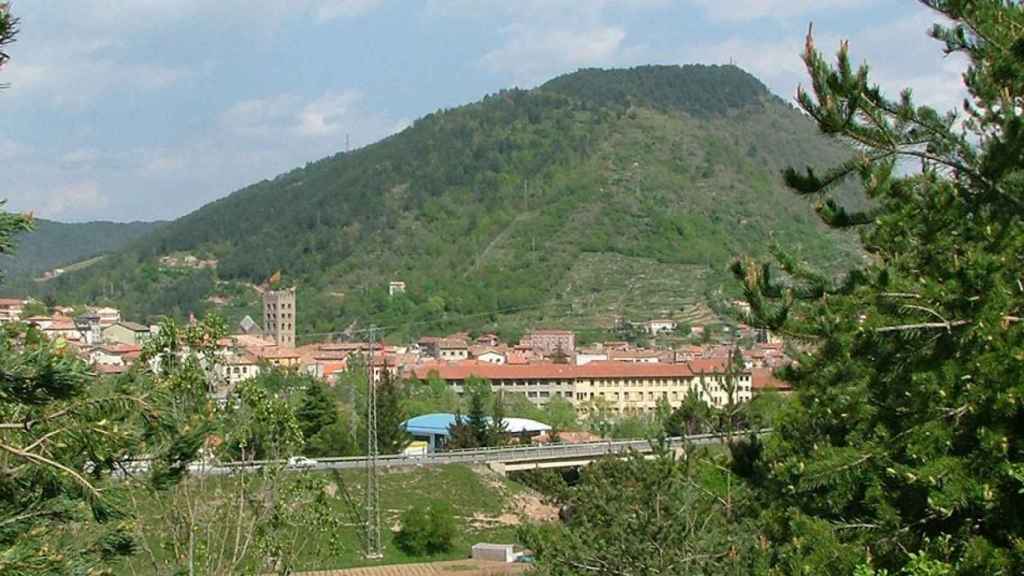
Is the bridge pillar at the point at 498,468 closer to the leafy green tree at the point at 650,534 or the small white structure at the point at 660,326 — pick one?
the leafy green tree at the point at 650,534

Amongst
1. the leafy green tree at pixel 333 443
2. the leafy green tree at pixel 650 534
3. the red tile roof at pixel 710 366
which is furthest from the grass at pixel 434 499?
the leafy green tree at pixel 650 534

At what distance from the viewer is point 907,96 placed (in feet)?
21.1

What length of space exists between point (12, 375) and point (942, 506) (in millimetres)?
4036

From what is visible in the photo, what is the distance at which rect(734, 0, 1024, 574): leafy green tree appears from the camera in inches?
219

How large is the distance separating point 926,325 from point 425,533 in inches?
1025

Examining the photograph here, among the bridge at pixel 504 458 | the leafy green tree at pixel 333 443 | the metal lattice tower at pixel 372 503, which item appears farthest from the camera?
the leafy green tree at pixel 333 443

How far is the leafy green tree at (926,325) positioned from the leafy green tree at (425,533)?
79.5 ft

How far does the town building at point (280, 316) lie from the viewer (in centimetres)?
10288

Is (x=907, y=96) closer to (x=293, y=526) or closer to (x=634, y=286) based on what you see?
(x=293, y=526)

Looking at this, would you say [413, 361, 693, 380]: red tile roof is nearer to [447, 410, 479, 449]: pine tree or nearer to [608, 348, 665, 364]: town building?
[608, 348, 665, 364]: town building

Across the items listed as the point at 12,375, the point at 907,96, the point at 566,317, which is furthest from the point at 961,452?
the point at 566,317

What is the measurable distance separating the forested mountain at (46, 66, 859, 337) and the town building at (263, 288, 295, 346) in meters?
5.29

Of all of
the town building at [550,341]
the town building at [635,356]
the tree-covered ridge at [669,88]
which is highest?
the tree-covered ridge at [669,88]

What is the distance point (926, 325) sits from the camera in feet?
19.1
